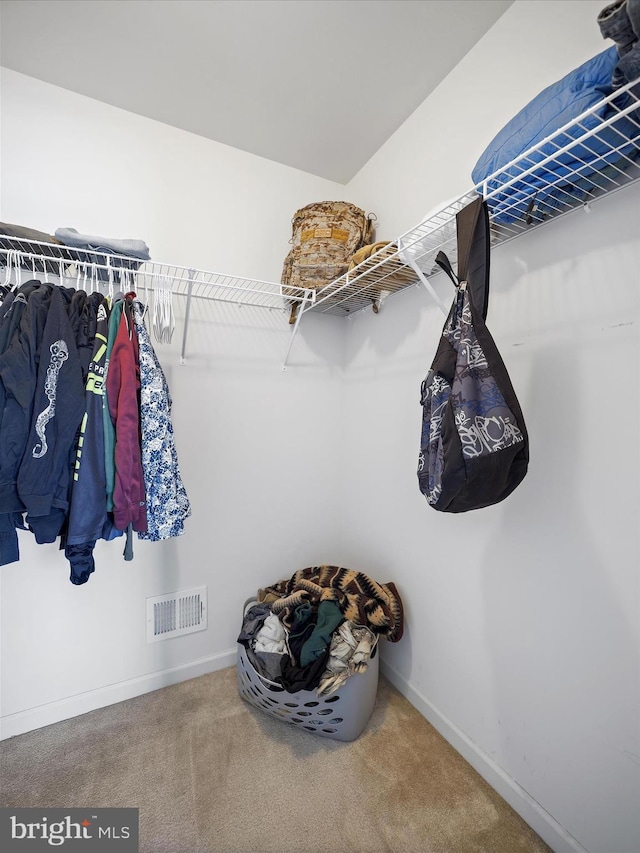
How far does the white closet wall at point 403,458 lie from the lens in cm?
98

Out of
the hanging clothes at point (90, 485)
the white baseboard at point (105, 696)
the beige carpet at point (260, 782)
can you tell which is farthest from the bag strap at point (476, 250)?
the white baseboard at point (105, 696)

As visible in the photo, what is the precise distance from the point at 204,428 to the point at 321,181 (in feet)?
5.03

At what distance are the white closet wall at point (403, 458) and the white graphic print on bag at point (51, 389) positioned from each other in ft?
2.00

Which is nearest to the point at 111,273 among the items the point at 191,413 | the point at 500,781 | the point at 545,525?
the point at 191,413

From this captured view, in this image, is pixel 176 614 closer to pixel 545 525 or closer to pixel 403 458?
pixel 403 458

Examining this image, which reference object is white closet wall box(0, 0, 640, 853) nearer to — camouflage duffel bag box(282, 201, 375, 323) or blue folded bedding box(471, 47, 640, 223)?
blue folded bedding box(471, 47, 640, 223)

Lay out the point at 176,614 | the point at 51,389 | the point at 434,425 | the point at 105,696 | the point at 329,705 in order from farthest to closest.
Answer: the point at 176,614, the point at 105,696, the point at 329,705, the point at 51,389, the point at 434,425

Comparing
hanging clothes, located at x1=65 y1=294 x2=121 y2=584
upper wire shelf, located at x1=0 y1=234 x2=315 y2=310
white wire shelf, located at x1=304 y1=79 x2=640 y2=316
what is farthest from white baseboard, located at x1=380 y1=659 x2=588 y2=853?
upper wire shelf, located at x1=0 y1=234 x2=315 y2=310

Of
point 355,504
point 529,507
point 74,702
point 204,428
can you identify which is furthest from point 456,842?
point 204,428

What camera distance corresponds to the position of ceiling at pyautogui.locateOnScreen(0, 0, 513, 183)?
124cm

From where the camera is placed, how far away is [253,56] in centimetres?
140

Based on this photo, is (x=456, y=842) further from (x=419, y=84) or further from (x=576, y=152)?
(x=419, y=84)

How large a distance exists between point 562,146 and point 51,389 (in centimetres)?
150

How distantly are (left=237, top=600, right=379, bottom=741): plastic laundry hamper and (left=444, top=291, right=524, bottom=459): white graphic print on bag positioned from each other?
107 centimetres
